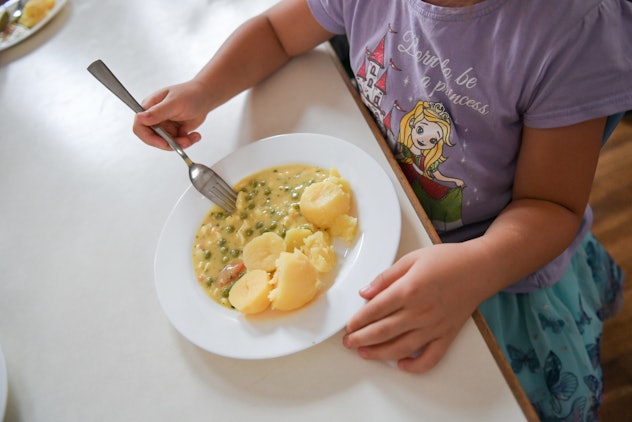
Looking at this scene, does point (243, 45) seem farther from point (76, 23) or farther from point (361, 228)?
point (76, 23)

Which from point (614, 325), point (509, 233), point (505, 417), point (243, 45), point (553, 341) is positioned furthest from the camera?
point (614, 325)

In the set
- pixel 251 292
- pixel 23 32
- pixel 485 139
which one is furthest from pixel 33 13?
pixel 485 139

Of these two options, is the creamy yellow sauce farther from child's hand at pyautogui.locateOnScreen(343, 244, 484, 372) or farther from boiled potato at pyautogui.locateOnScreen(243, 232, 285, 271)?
child's hand at pyautogui.locateOnScreen(343, 244, 484, 372)

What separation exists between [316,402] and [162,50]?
912 millimetres

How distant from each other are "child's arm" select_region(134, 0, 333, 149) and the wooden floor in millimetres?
1080

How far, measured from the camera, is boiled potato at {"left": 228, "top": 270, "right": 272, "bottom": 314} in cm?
62

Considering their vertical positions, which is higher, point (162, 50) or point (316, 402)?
point (162, 50)

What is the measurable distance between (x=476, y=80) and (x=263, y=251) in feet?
1.27

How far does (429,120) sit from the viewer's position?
29.3 inches

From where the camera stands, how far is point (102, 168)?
3.14ft

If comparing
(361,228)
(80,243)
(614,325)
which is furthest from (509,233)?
(614,325)

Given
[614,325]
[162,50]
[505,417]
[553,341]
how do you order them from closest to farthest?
1. [505,417]
2. [553,341]
3. [162,50]
4. [614,325]

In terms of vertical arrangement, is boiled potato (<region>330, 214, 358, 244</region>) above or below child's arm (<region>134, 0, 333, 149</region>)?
below

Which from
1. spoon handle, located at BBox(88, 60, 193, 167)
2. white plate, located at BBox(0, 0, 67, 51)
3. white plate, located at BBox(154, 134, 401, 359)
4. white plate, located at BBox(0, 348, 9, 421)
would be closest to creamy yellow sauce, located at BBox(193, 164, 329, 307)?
white plate, located at BBox(154, 134, 401, 359)
